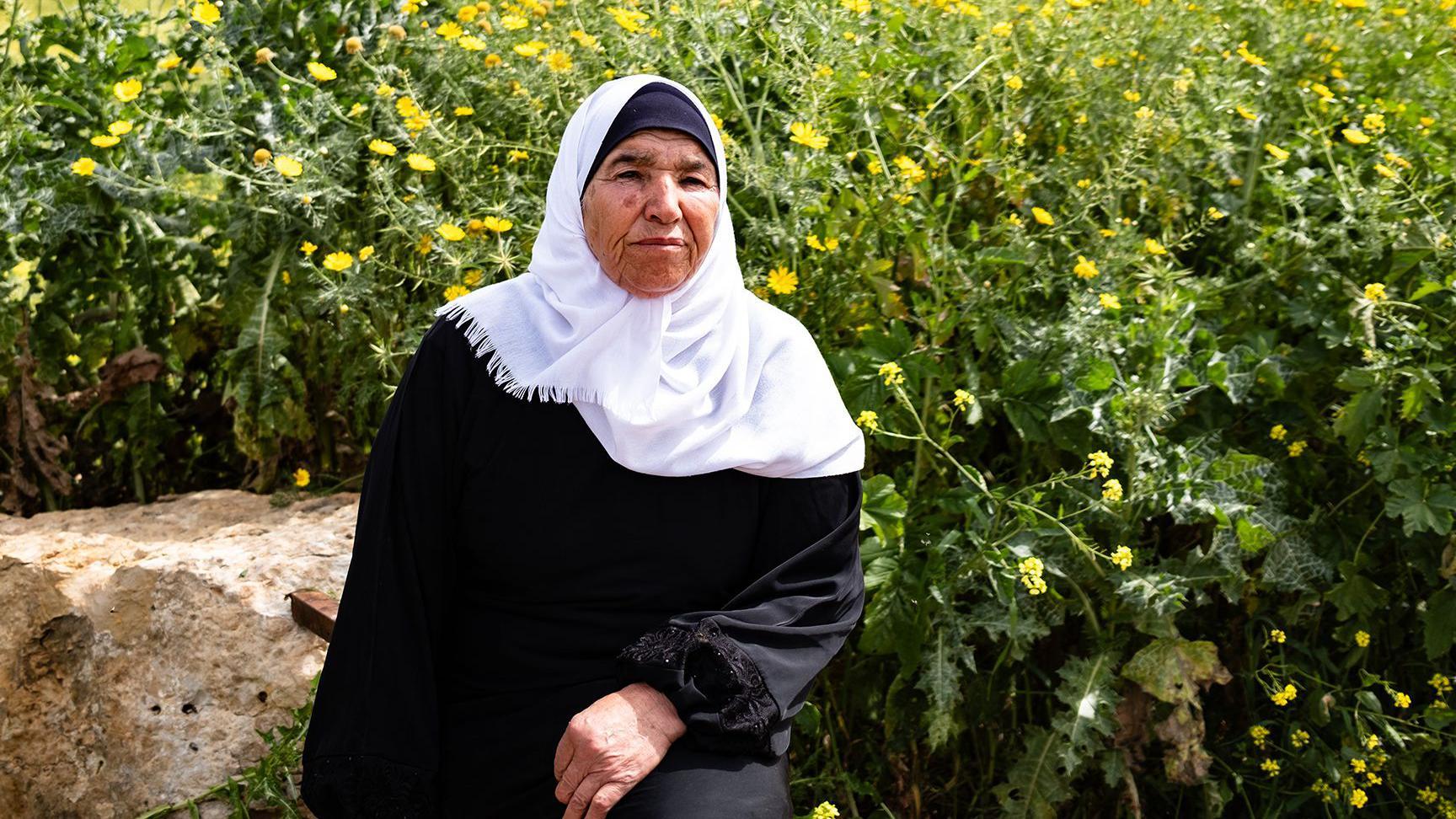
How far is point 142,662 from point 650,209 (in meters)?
1.52

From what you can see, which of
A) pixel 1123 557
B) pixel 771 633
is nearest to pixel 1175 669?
pixel 1123 557

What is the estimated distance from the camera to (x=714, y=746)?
6.98 feet

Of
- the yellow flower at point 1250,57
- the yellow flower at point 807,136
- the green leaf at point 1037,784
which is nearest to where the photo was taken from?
the green leaf at point 1037,784

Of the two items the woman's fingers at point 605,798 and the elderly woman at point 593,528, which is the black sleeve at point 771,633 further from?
the woman's fingers at point 605,798

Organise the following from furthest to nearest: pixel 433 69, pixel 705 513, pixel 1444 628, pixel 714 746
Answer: pixel 433 69, pixel 1444 628, pixel 705 513, pixel 714 746

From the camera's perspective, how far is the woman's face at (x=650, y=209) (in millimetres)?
2250

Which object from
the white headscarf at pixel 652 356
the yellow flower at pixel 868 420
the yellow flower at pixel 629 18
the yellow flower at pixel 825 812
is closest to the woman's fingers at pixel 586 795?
the white headscarf at pixel 652 356

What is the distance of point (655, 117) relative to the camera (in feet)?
7.36

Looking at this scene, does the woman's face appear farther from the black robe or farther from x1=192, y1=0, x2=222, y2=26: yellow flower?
x1=192, y1=0, x2=222, y2=26: yellow flower

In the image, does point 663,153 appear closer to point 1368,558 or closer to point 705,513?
point 705,513

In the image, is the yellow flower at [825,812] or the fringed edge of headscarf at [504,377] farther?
the yellow flower at [825,812]

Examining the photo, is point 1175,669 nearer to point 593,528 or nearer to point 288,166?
point 593,528

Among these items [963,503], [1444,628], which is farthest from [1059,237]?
[1444,628]

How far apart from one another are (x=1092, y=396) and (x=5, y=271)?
278cm
